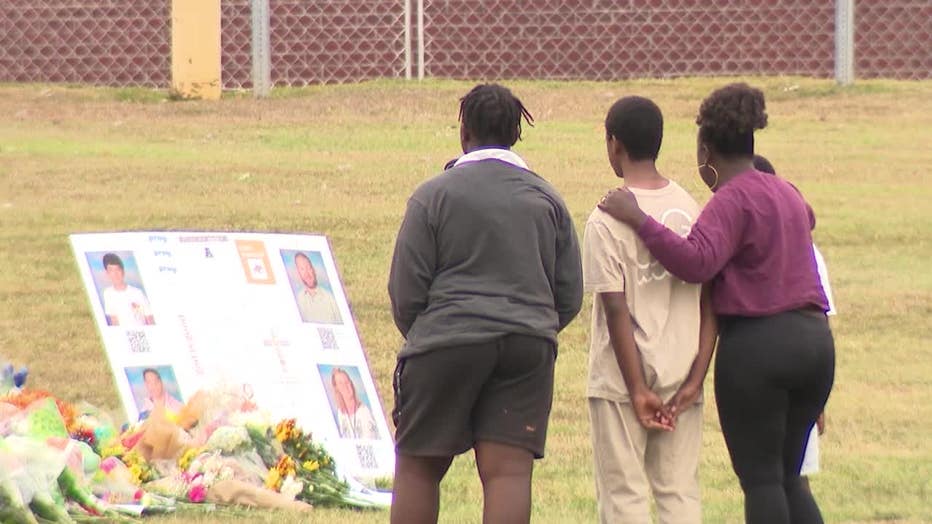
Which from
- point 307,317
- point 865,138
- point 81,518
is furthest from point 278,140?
point 81,518

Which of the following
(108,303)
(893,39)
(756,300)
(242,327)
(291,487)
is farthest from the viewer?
(893,39)

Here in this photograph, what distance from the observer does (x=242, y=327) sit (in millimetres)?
6234

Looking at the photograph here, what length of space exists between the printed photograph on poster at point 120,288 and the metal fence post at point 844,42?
30.1ft

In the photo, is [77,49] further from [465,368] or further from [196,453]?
[465,368]

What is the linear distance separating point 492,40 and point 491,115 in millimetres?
10252

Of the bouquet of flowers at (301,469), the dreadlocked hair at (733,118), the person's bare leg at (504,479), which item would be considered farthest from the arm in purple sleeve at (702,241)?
the bouquet of flowers at (301,469)

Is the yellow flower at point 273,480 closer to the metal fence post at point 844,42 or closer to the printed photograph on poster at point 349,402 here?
the printed photograph on poster at point 349,402

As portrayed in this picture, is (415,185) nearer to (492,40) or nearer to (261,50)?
(261,50)

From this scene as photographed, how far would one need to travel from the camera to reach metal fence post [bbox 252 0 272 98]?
542 inches

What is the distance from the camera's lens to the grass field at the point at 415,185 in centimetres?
687

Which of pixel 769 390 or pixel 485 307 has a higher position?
pixel 485 307

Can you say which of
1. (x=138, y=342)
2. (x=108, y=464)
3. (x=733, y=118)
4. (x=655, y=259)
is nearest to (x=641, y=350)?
(x=655, y=259)

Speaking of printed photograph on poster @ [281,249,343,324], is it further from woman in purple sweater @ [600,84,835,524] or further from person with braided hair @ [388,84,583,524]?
woman in purple sweater @ [600,84,835,524]

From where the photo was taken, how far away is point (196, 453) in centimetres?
592
